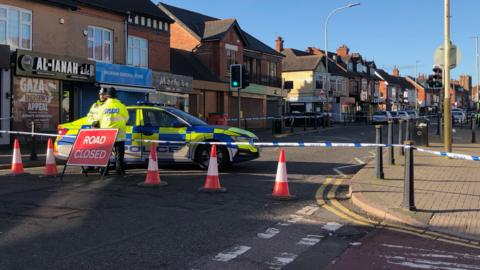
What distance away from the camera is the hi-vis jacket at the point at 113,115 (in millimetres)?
10854

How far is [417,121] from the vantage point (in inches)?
762

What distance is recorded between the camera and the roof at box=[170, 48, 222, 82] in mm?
32625

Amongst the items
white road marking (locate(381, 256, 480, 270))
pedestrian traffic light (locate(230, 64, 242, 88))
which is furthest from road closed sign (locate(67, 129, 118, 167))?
pedestrian traffic light (locate(230, 64, 242, 88))

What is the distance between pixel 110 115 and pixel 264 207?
442cm

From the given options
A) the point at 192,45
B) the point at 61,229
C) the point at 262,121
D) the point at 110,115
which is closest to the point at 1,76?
the point at 110,115

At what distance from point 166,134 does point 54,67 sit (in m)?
10.8

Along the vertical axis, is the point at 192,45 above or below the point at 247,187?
above

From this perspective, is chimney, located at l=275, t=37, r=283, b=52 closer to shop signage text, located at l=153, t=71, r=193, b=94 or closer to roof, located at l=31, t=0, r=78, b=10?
shop signage text, located at l=153, t=71, r=193, b=94

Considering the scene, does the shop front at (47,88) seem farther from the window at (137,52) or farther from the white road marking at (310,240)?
the white road marking at (310,240)

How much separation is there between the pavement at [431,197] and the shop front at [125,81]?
47.3 feet

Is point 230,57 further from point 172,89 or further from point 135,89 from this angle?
point 135,89

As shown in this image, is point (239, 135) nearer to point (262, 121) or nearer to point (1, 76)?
point (1, 76)

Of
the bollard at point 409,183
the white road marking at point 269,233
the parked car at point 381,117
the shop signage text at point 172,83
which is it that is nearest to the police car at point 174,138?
the bollard at point 409,183

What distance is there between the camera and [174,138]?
1193cm
